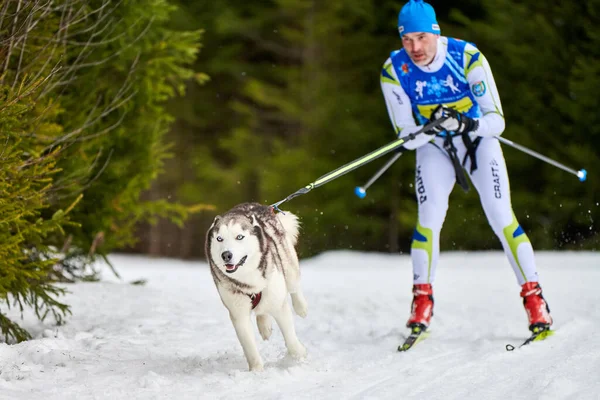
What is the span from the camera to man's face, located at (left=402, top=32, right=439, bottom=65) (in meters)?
5.91

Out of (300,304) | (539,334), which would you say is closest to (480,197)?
(539,334)

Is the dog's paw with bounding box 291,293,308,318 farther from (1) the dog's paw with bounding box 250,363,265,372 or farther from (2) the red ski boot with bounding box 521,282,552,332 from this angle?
(2) the red ski boot with bounding box 521,282,552,332

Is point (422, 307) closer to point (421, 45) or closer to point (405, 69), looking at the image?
point (405, 69)

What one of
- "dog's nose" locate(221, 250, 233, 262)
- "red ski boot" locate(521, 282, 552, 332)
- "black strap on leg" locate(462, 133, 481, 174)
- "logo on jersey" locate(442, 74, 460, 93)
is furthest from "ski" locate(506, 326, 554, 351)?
"dog's nose" locate(221, 250, 233, 262)

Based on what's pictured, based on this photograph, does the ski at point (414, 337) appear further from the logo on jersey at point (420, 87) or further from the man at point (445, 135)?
the logo on jersey at point (420, 87)

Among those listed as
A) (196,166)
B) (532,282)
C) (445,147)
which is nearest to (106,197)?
(445,147)

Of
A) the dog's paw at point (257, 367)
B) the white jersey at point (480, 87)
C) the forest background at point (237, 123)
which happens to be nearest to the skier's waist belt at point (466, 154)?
the white jersey at point (480, 87)

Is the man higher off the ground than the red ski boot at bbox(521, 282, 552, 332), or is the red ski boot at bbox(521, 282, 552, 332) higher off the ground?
the man

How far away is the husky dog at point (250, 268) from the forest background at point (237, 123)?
5.12ft

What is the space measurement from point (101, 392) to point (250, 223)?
4.25 feet

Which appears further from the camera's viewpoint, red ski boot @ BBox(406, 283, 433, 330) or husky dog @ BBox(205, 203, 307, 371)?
red ski boot @ BBox(406, 283, 433, 330)

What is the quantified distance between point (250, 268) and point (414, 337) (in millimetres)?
1825

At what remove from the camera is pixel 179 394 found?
14.7 feet

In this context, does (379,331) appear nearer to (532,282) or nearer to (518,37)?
(532,282)
